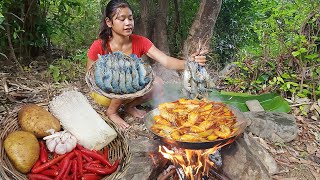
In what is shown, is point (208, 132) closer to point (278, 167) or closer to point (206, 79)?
point (206, 79)

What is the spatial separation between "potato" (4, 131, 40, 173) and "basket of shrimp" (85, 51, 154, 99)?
3.17 feet

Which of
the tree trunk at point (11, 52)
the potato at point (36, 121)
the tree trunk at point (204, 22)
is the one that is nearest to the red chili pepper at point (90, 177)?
the potato at point (36, 121)

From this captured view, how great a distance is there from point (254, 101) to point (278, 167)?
4.20 feet

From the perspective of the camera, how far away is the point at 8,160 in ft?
9.53

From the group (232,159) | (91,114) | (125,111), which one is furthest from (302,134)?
(91,114)

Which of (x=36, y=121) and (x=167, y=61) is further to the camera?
(x=167, y=61)

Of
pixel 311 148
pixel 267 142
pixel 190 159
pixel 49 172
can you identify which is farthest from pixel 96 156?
pixel 311 148

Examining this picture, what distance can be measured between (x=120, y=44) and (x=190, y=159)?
192 cm

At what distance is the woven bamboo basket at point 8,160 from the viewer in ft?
9.04

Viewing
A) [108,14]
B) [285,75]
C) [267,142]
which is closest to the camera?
[267,142]

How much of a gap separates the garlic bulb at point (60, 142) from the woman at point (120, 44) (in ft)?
4.11

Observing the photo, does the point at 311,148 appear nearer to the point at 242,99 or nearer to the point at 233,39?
the point at 242,99

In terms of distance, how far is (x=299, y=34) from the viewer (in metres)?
5.12

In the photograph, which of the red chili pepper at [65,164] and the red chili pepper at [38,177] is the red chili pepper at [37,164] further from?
the red chili pepper at [65,164]
